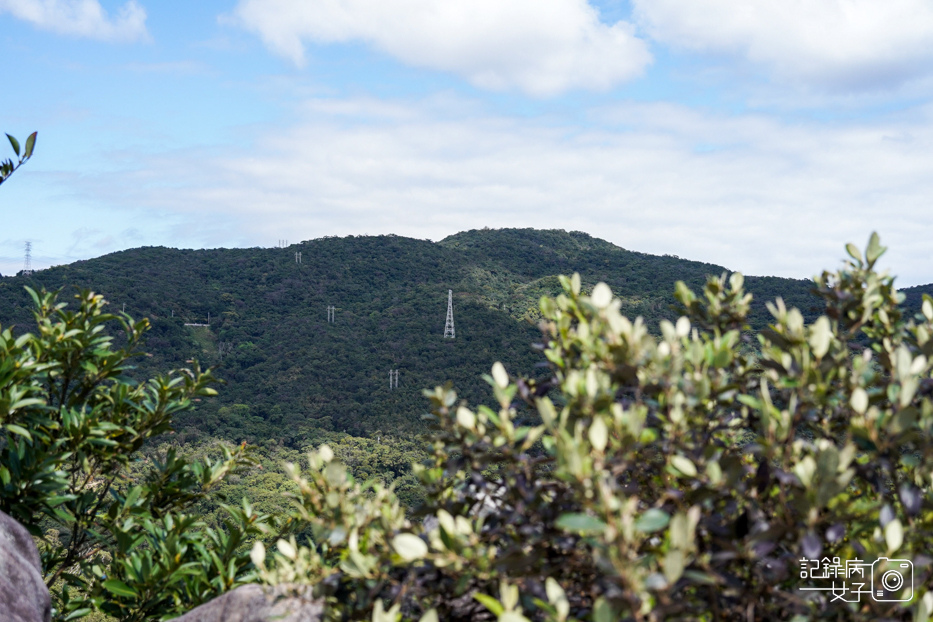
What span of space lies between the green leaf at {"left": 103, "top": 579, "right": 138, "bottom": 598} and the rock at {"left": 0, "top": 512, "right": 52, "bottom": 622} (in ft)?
1.05

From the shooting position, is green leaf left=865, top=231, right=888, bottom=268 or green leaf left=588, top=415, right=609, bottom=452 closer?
green leaf left=588, top=415, right=609, bottom=452

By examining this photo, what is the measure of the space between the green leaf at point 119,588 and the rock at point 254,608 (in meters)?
0.69

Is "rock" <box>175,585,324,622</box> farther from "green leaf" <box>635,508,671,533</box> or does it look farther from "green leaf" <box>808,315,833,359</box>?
"green leaf" <box>808,315,833,359</box>

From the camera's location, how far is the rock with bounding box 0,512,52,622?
3.21m

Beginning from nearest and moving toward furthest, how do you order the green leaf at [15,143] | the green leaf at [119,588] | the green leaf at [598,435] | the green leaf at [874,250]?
the green leaf at [598,435], the green leaf at [874,250], the green leaf at [119,588], the green leaf at [15,143]

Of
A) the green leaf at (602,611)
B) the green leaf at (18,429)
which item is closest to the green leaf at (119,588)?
the green leaf at (18,429)

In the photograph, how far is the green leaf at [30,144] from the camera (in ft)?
12.5

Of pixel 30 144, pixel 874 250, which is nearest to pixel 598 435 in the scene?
pixel 874 250

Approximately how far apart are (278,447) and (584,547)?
127ft

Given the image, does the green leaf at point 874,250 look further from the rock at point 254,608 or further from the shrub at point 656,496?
the rock at point 254,608

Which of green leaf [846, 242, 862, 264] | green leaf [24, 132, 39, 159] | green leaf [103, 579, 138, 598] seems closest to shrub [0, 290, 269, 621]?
green leaf [103, 579, 138, 598]

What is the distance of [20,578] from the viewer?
132 inches

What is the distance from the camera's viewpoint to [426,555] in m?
1.68

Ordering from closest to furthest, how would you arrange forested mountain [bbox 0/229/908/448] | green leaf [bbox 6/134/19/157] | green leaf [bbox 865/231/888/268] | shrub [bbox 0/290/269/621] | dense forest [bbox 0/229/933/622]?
dense forest [bbox 0/229/933/622] < green leaf [bbox 865/231/888/268] < shrub [bbox 0/290/269/621] < green leaf [bbox 6/134/19/157] < forested mountain [bbox 0/229/908/448]
